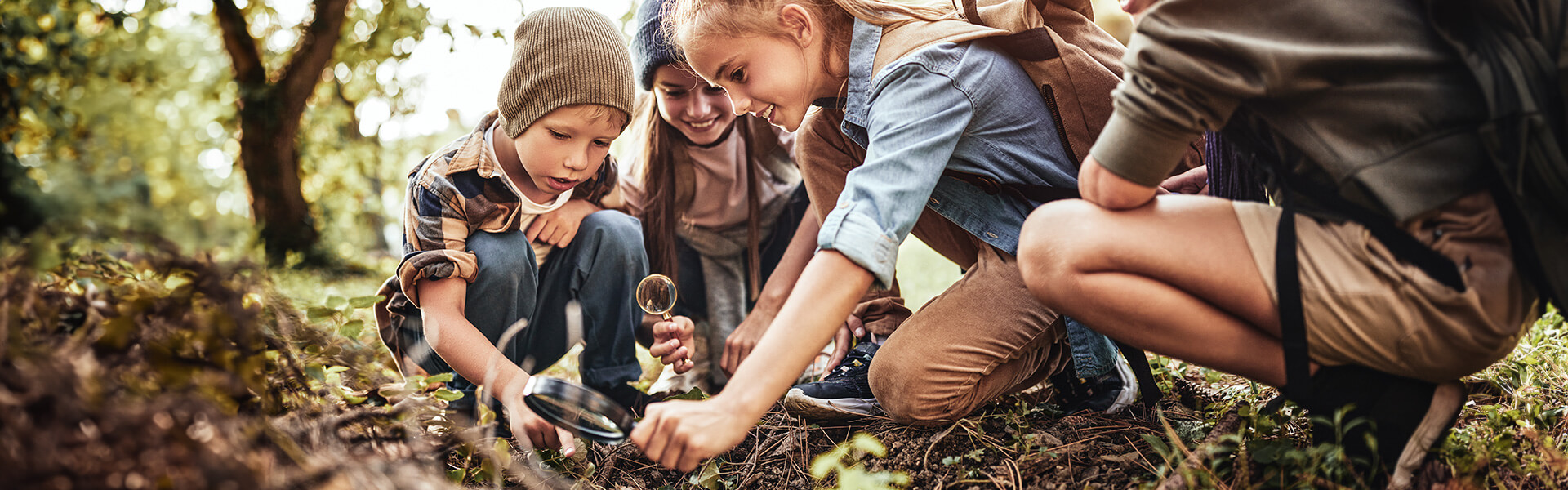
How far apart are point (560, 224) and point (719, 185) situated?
687 millimetres

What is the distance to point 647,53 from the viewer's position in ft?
8.91

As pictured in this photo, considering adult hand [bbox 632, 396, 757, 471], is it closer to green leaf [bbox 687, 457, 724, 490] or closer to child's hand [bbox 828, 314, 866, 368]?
green leaf [bbox 687, 457, 724, 490]

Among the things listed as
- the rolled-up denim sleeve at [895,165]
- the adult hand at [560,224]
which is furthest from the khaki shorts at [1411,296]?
the adult hand at [560,224]

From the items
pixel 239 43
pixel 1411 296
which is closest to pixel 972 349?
pixel 1411 296

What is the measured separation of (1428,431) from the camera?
1442 mm

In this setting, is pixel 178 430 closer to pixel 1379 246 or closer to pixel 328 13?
pixel 1379 246

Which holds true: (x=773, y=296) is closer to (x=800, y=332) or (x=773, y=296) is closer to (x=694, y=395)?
(x=694, y=395)

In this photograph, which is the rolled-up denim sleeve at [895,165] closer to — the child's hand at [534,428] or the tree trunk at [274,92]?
the child's hand at [534,428]

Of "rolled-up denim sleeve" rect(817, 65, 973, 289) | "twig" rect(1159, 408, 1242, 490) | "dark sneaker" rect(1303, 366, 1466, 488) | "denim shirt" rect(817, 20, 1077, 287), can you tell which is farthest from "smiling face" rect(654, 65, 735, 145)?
"dark sneaker" rect(1303, 366, 1466, 488)

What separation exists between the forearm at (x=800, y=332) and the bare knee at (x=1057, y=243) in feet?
1.06

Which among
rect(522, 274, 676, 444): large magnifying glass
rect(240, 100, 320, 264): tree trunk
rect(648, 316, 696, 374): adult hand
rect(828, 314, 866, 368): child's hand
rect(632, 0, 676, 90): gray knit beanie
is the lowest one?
rect(240, 100, 320, 264): tree trunk

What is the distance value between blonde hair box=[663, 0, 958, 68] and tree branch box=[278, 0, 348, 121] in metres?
5.56

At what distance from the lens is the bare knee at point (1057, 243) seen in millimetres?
1556

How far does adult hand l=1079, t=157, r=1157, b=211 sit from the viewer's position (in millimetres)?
1486
